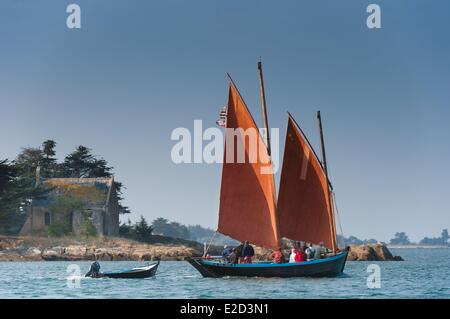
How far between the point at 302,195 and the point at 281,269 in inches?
177

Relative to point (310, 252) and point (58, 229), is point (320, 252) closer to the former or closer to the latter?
point (310, 252)

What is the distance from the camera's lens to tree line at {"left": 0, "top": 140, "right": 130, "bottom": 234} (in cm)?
7212

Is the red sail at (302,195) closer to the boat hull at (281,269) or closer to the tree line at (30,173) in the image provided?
the boat hull at (281,269)

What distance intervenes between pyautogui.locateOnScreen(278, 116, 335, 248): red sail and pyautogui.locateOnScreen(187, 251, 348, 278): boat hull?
185cm

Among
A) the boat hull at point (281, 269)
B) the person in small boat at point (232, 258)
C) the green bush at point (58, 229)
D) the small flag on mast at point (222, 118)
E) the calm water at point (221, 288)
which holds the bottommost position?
the calm water at point (221, 288)

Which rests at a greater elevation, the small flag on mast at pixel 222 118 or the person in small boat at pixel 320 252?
the small flag on mast at pixel 222 118

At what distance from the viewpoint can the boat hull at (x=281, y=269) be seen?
38844mm

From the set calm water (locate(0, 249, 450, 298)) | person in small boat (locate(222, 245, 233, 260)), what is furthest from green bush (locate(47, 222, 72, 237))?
person in small boat (locate(222, 245, 233, 260))

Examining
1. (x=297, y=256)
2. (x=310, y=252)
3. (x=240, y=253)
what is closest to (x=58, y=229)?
(x=240, y=253)

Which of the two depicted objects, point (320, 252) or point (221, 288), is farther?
point (320, 252)

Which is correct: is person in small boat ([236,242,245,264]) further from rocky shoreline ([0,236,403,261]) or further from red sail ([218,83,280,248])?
rocky shoreline ([0,236,403,261])

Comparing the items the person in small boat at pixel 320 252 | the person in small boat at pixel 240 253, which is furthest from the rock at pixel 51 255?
the person in small boat at pixel 320 252

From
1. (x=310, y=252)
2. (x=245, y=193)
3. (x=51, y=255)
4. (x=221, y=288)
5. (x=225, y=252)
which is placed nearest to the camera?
(x=221, y=288)

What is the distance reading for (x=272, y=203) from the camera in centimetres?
4044
